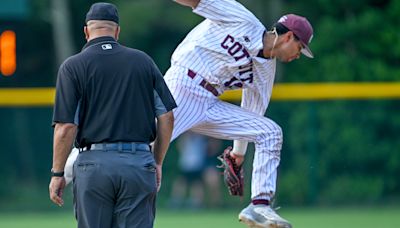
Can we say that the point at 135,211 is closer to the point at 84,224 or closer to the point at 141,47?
the point at 84,224

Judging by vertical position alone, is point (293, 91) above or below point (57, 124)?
below

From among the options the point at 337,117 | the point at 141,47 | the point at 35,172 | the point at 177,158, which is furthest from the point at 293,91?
the point at 141,47

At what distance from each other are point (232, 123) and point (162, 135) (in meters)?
1.50

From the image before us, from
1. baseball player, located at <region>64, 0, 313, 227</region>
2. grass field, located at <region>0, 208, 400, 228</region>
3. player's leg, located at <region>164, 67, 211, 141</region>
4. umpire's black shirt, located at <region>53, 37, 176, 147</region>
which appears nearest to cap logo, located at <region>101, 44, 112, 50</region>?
umpire's black shirt, located at <region>53, 37, 176, 147</region>

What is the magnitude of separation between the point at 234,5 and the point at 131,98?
1.78 m

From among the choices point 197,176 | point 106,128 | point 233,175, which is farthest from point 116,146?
point 197,176

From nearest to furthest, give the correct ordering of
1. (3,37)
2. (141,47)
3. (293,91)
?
(3,37)
(293,91)
(141,47)

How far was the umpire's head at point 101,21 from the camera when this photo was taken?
7.40 meters

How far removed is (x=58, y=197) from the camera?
7332 millimetres

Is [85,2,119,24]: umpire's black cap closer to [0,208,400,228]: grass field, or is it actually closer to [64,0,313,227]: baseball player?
[64,0,313,227]: baseball player

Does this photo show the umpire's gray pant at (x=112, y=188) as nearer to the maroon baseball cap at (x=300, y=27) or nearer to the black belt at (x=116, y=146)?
the black belt at (x=116, y=146)

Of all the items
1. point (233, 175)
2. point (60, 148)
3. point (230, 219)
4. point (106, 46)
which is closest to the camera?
point (60, 148)

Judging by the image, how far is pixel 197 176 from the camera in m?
17.0

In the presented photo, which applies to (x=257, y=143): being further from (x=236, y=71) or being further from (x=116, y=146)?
(x=116, y=146)
